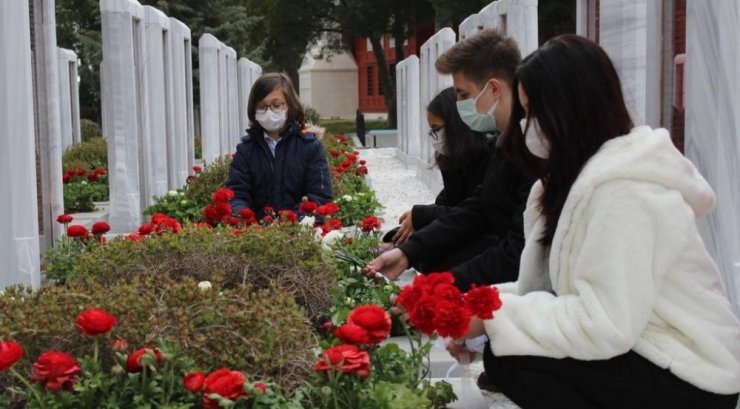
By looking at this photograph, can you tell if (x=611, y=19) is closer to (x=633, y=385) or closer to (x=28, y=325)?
(x=633, y=385)

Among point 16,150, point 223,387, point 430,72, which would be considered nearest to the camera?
point 223,387

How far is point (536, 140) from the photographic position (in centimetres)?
308

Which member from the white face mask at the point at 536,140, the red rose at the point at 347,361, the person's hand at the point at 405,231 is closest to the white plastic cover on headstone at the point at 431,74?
the person's hand at the point at 405,231

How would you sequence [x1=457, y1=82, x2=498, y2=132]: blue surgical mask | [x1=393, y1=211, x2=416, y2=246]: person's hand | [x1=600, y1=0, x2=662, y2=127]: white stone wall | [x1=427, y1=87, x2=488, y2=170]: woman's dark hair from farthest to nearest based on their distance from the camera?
[x1=393, y1=211, x2=416, y2=246]: person's hand, [x1=600, y1=0, x2=662, y2=127]: white stone wall, [x1=427, y1=87, x2=488, y2=170]: woman's dark hair, [x1=457, y1=82, x2=498, y2=132]: blue surgical mask

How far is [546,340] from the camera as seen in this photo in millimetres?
2965

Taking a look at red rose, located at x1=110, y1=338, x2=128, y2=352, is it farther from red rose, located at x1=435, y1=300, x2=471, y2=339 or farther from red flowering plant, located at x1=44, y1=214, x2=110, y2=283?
red flowering plant, located at x1=44, y1=214, x2=110, y2=283

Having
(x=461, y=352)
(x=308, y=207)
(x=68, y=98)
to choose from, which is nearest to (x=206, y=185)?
(x=308, y=207)

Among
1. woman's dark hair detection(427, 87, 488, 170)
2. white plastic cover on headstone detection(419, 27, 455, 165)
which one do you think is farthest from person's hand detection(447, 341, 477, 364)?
white plastic cover on headstone detection(419, 27, 455, 165)

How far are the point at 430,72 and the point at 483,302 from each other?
13810mm

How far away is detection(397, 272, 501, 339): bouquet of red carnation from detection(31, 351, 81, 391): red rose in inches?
33.4

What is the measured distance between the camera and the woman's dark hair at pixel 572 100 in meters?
2.95

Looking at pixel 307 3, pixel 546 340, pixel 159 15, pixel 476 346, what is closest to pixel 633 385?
pixel 546 340

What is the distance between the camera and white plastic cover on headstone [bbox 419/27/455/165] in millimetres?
14508

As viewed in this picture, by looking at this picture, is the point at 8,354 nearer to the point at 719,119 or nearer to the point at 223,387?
the point at 223,387
